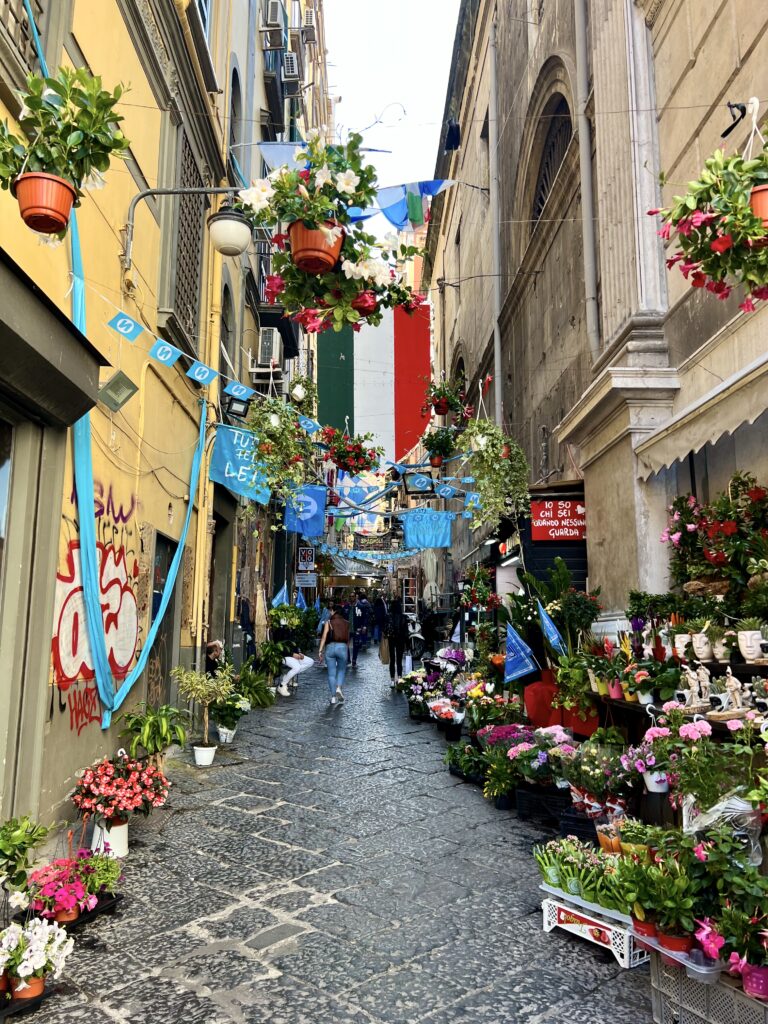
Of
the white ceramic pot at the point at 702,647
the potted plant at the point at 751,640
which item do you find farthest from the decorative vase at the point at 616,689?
the potted plant at the point at 751,640

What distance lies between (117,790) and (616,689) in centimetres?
356

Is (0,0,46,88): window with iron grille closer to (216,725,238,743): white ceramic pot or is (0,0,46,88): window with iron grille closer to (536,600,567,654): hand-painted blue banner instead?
(536,600,567,654): hand-painted blue banner

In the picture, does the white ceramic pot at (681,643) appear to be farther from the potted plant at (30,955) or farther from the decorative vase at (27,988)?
the decorative vase at (27,988)

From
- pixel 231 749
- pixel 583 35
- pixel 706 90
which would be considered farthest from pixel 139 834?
pixel 583 35

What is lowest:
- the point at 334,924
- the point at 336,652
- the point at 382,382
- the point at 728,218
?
the point at 334,924

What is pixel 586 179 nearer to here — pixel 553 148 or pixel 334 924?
pixel 553 148

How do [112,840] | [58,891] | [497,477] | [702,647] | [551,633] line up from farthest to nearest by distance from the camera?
[497,477] → [551,633] → [112,840] → [702,647] → [58,891]

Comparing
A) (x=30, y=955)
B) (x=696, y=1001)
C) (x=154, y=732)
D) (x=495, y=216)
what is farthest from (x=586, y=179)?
A: (x=30, y=955)

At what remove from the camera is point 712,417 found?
5418mm

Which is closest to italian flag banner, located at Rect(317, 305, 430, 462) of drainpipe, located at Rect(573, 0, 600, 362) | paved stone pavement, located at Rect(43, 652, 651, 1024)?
drainpipe, located at Rect(573, 0, 600, 362)

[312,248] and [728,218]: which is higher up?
[312,248]

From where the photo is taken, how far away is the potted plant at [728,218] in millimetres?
3104

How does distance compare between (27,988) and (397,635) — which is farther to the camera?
(397,635)

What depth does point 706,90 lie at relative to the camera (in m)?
6.54
